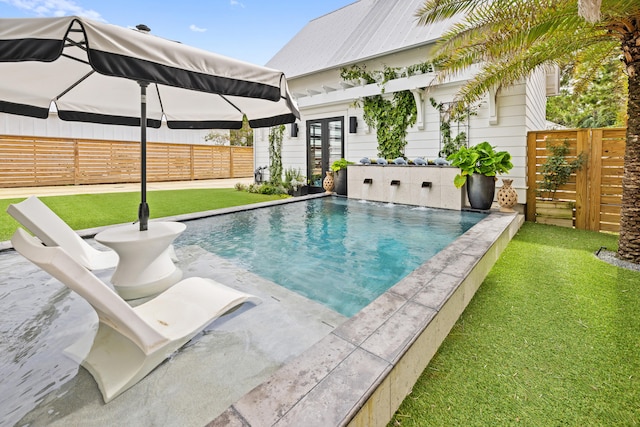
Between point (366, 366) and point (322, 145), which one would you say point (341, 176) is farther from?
point (366, 366)

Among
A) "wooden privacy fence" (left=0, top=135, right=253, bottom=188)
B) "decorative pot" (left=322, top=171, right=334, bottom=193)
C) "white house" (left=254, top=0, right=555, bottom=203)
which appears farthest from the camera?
"wooden privacy fence" (left=0, top=135, right=253, bottom=188)

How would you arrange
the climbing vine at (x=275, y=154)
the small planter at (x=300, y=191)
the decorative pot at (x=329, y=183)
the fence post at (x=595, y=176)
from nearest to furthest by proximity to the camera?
the fence post at (x=595, y=176) < the decorative pot at (x=329, y=183) < the small planter at (x=300, y=191) < the climbing vine at (x=275, y=154)

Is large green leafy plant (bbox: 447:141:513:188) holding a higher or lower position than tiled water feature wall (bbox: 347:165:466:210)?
higher

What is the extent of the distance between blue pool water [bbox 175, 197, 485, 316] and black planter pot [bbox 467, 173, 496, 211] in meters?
0.36

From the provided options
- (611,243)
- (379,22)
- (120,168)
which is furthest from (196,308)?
(120,168)

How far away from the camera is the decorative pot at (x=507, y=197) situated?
6.33 metres

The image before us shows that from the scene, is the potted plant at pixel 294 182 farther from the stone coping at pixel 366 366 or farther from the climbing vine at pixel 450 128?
the stone coping at pixel 366 366

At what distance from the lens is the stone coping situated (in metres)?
1.29

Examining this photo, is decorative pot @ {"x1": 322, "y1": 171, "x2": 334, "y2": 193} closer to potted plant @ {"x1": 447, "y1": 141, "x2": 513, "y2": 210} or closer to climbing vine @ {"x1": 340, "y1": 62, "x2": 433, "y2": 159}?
climbing vine @ {"x1": 340, "y1": 62, "x2": 433, "y2": 159}

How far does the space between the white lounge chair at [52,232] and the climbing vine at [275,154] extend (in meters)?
9.14

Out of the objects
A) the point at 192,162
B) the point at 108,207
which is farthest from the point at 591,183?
the point at 192,162

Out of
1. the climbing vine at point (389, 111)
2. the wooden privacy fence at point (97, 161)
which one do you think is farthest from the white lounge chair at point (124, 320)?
the wooden privacy fence at point (97, 161)

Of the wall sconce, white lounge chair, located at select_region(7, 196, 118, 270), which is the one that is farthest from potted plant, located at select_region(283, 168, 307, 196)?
white lounge chair, located at select_region(7, 196, 118, 270)

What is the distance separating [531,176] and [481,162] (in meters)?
1.34
